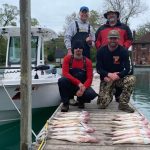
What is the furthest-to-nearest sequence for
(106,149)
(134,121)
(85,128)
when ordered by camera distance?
1. (134,121)
2. (85,128)
3. (106,149)

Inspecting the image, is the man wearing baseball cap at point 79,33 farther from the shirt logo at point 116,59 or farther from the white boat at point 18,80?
the white boat at point 18,80

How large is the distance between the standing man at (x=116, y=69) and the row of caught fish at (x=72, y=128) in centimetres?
104

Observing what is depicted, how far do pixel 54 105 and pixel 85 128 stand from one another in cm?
551

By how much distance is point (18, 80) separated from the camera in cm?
998

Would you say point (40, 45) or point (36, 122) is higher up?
point (40, 45)

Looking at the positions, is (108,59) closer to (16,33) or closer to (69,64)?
(69,64)

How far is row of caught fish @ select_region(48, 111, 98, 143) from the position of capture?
564 centimetres

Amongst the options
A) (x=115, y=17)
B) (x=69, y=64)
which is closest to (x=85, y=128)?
(x=69, y=64)

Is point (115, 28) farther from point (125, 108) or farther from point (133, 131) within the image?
point (133, 131)

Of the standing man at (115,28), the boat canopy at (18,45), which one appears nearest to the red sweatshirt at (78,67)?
the standing man at (115,28)

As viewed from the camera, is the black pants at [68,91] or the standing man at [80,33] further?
the standing man at [80,33]

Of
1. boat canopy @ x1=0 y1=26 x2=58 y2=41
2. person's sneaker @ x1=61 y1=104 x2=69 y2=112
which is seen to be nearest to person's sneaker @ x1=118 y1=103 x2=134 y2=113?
person's sneaker @ x1=61 y1=104 x2=69 y2=112

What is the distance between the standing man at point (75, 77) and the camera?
7.88m

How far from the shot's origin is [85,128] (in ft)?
20.1
